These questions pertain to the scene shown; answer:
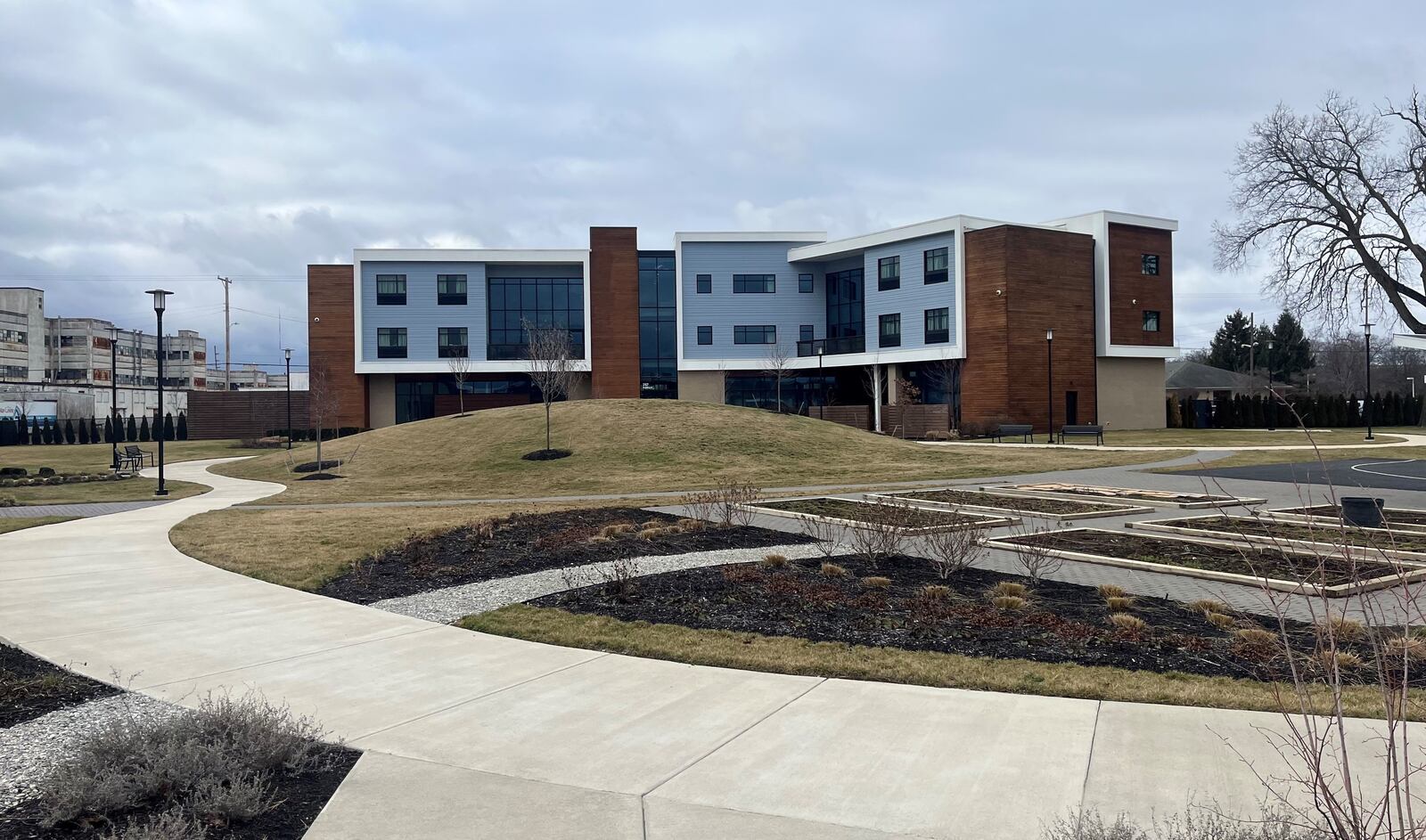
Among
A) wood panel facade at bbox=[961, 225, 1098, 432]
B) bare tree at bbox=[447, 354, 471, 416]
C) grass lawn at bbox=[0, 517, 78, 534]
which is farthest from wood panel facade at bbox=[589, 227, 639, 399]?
grass lawn at bbox=[0, 517, 78, 534]

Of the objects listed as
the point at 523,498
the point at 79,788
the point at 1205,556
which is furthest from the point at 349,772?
the point at 523,498

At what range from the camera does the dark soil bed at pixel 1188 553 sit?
10.2 meters

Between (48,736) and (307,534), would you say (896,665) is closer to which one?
(48,736)

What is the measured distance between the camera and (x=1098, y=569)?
36.0 feet

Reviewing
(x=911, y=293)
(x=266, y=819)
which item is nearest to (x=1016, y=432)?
(x=911, y=293)

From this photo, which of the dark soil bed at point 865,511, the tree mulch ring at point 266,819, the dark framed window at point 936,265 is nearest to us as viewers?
the tree mulch ring at point 266,819

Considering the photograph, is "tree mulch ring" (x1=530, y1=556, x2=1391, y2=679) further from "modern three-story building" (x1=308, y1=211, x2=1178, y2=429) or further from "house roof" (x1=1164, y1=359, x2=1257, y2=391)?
"house roof" (x1=1164, y1=359, x2=1257, y2=391)

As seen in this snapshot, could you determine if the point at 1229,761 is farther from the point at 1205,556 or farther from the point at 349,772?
the point at 1205,556

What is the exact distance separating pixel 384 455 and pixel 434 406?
30.3 meters

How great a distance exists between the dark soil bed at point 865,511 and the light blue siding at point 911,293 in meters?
35.9

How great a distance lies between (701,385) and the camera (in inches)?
2474

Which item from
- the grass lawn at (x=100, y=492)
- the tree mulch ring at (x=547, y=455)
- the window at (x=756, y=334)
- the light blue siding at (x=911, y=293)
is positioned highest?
the light blue siding at (x=911, y=293)

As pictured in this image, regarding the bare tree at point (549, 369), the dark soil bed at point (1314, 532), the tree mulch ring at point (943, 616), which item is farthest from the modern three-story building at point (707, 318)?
the tree mulch ring at point (943, 616)

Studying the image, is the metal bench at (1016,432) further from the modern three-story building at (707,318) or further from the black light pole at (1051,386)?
the modern three-story building at (707,318)
